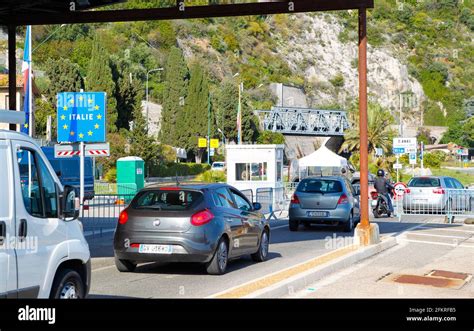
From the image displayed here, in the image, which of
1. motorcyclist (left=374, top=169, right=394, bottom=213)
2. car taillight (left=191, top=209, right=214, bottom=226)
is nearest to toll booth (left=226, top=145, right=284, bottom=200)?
motorcyclist (left=374, top=169, right=394, bottom=213)

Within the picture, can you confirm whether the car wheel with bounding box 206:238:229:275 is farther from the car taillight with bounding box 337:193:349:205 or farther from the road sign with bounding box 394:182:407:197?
the road sign with bounding box 394:182:407:197

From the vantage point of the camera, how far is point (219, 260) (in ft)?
42.7

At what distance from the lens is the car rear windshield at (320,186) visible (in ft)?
73.2

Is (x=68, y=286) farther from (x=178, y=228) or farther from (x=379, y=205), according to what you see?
(x=379, y=205)

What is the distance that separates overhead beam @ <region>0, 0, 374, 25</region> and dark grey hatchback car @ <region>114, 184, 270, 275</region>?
5.02 metres

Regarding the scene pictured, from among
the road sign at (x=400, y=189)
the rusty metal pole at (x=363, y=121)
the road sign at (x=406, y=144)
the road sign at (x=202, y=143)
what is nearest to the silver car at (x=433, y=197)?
the road sign at (x=400, y=189)

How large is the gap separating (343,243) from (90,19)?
790cm

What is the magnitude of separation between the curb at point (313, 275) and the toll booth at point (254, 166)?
51.1ft

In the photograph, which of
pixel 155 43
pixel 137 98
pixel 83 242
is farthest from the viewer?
pixel 155 43

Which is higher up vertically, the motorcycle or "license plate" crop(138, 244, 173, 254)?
"license plate" crop(138, 244, 173, 254)

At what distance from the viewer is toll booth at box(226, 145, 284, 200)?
3297 centimetres

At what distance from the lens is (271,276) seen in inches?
467
